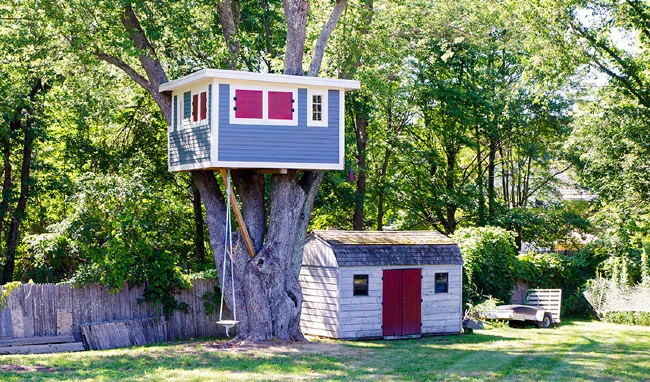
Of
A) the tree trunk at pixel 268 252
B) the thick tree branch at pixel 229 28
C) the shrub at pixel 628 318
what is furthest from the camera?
the shrub at pixel 628 318

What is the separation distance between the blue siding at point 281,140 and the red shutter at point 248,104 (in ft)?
0.76

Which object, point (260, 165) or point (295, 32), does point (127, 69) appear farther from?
point (260, 165)

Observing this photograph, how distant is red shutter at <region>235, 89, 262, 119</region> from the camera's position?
18172 millimetres

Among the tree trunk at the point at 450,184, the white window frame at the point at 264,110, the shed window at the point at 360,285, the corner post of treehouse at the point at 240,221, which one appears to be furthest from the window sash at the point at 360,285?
the tree trunk at the point at 450,184

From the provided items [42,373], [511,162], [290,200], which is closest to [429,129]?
[511,162]

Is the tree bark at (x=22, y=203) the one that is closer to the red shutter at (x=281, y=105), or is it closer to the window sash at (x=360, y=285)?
the red shutter at (x=281, y=105)

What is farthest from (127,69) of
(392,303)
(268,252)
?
(392,303)

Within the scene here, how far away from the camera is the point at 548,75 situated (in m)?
23.9

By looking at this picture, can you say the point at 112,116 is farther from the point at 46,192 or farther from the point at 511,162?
the point at 511,162

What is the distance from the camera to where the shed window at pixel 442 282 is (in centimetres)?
2291

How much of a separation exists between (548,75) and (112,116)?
13709mm

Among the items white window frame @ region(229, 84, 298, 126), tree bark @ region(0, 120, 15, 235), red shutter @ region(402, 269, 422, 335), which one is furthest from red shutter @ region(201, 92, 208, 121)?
tree bark @ region(0, 120, 15, 235)

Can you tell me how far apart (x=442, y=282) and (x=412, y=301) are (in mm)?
1177

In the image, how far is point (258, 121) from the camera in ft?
60.0
